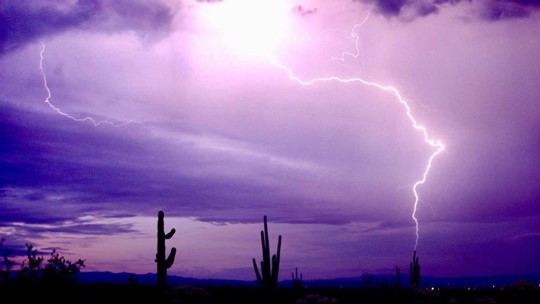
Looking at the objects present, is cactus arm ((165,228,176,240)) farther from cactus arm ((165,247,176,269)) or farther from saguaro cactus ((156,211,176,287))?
cactus arm ((165,247,176,269))

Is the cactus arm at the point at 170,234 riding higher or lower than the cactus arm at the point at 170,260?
higher

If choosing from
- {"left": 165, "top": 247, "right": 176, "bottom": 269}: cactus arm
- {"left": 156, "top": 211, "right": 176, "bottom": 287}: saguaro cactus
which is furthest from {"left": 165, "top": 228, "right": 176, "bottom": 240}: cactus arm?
{"left": 165, "top": 247, "right": 176, "bottom": 269}: cactus arm

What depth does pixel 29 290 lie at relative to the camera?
79.2ft

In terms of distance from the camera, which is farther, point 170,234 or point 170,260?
point 170,234

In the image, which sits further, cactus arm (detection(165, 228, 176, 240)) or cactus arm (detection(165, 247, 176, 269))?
cactus arm (detection(165, 228, 176, 240))

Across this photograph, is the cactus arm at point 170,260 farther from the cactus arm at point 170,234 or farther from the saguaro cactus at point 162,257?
the cactus arm at point 170,234

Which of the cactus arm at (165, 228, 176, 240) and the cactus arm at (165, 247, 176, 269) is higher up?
the cactus arm at (165, 228, 176, 240)

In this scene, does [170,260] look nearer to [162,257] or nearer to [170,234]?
[162,257]

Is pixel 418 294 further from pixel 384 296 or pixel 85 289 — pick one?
pixel 85 289

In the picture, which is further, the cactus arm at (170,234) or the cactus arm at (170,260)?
the cactus arm at (170,234)

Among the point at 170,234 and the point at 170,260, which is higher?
the point at 170,234

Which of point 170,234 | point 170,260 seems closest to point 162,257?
point 170,260

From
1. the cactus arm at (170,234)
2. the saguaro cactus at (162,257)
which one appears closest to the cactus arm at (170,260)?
the saguaro cactus at (162,257)

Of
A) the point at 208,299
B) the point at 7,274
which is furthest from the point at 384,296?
the point at 7,274
